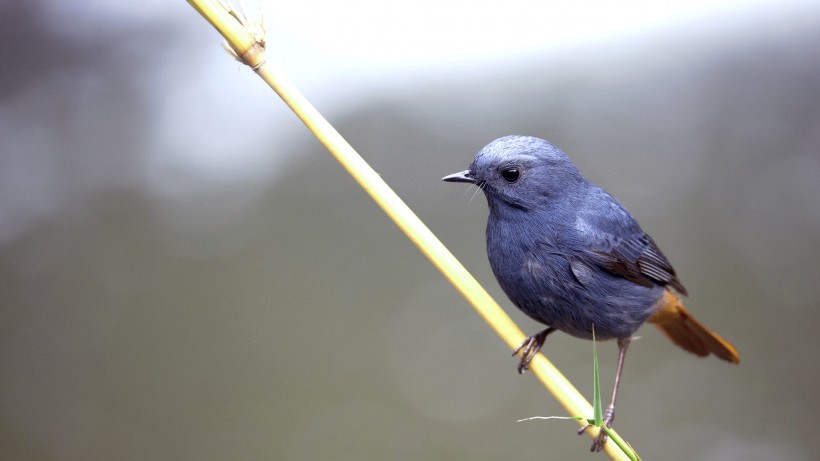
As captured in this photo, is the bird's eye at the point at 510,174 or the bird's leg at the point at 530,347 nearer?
the bird's eye at the point at 510,174

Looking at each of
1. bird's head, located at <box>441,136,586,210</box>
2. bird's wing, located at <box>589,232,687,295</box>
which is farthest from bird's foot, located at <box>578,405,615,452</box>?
bird's head, located at <box>441,136,586,210</box>

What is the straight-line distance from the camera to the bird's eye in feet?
5.13

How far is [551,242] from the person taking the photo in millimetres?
1625

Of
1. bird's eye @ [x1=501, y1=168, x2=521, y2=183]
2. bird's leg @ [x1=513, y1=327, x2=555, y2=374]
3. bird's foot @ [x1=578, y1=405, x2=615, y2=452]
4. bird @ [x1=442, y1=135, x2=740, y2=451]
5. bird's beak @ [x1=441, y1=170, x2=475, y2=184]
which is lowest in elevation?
bird's foot @ [x1=578, y1=405, x2=615, y2=452]

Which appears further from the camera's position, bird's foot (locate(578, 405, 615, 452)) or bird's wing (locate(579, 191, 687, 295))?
bird's wing (locate(579, 191, 687, 295))

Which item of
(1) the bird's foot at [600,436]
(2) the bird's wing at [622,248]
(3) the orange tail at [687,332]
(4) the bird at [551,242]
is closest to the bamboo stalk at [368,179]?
(1) the bird's foot at [600,436]

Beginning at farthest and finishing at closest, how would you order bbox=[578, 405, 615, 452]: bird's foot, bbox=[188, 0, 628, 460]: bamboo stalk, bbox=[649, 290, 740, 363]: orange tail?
bbox=[649, 290, 740, 363]: orange tail
bbox=[578, 405, 615, 452]: bird's foot
bbox=[188, 0, 628, 460]: bamboo stalk

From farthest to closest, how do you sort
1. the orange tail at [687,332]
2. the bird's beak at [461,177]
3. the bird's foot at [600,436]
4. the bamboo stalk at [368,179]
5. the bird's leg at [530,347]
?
the orange tail at [687,332] < the bird's leg at [530,347] < the bird's beak at [461,177] < the bird's foot at [600,436] < the bamboo stalk at [368,179]

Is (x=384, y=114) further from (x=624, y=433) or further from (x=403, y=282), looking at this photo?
(x=624, y=433)

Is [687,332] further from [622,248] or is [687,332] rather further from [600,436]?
[600,436]

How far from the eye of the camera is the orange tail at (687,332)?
2.00m

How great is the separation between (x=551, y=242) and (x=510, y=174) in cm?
18

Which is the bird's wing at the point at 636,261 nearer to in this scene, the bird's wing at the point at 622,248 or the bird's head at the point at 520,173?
the bird's wing at the point at 622,248

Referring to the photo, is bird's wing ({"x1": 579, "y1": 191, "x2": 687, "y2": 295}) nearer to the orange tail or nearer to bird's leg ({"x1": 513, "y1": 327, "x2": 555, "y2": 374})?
the orange tail
